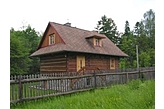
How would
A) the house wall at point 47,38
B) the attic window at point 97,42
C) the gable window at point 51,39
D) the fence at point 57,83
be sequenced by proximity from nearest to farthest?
the fence at point 57,83 → the house wall at point 47,38 → the gable window at point 51,39 → the attic window at point 97,42

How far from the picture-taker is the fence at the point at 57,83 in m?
3.22

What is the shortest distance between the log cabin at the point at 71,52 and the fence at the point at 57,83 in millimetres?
1889

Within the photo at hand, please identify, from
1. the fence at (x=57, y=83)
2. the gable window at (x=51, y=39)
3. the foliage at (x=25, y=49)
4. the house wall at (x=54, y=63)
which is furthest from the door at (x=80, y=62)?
the foliage at (x=25, y=49)

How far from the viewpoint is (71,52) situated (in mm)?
7098

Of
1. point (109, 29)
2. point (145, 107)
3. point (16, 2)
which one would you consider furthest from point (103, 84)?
point (109, 29)

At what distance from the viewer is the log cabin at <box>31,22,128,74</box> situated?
23.5 ft

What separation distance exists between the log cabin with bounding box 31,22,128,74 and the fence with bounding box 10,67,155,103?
6.20 feet

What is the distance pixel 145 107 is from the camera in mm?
1583

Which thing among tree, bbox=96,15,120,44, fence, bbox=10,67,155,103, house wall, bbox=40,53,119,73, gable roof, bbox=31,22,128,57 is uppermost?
tree, bbox=96,15,120,44

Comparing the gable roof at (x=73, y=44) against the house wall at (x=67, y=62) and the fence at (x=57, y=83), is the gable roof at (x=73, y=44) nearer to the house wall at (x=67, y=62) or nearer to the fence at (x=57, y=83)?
the house wall at (x=67, y=62)

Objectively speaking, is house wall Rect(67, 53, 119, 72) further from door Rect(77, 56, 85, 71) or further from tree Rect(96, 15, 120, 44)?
tree Rect(96, 15, 120, 44)

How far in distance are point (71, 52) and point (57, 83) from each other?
3218mm

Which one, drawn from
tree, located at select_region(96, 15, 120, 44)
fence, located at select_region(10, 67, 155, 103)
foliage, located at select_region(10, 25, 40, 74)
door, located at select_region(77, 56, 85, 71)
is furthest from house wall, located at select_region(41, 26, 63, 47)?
tree, located at select_region(96, 15, 120, 44)
